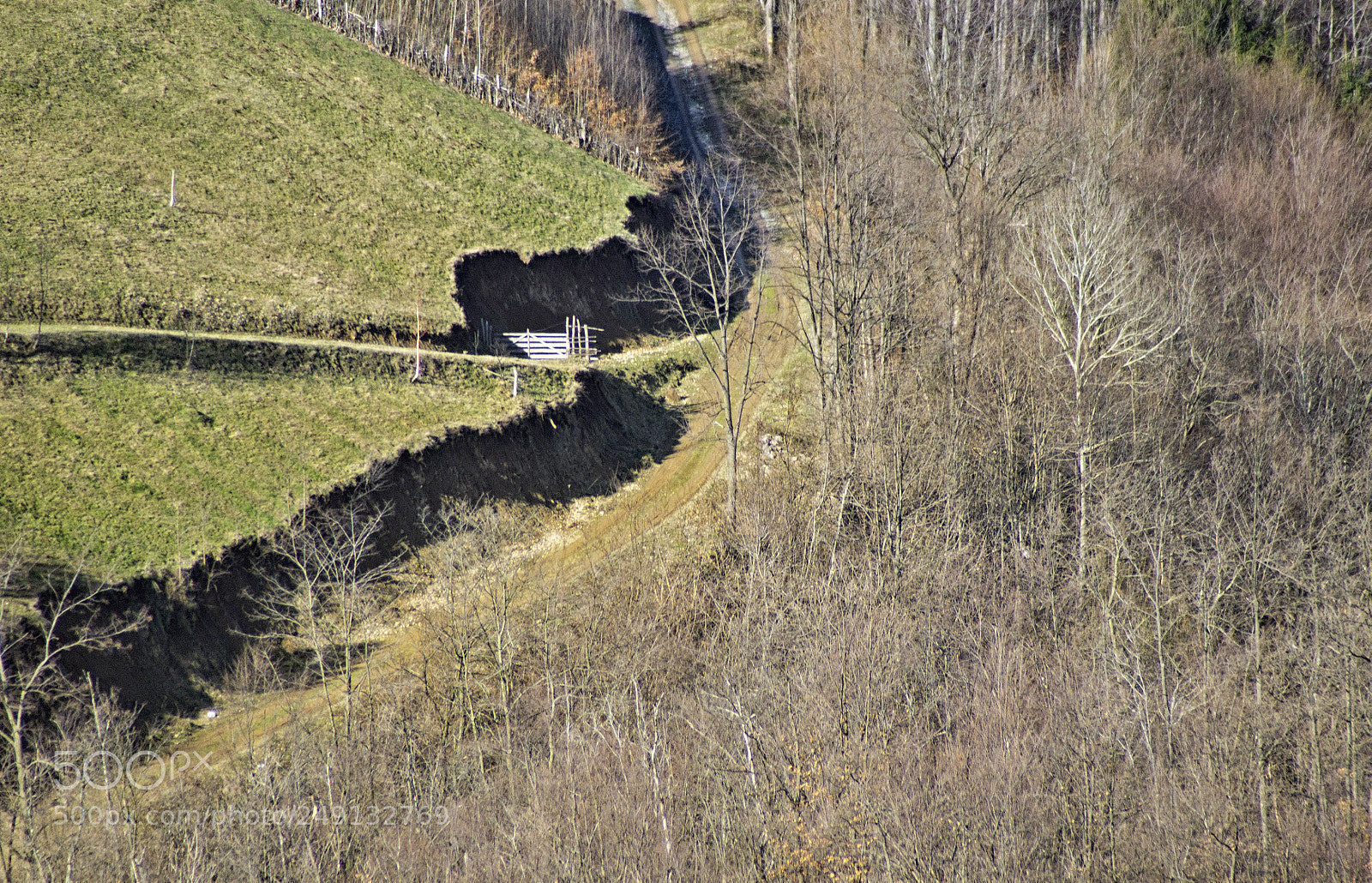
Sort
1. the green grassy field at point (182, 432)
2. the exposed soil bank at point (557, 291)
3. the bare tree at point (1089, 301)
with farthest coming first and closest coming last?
the exposed soil bank at point (557, 291), the bare tree at point (1089, 301), the green grassy field at point (182, 432)

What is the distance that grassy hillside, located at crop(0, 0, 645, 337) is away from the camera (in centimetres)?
3089

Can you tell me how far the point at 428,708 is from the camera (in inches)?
906

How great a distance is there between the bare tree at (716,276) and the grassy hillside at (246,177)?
3.87 meters

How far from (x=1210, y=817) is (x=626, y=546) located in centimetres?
1733

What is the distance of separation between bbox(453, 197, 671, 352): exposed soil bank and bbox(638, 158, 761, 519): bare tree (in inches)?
55.0

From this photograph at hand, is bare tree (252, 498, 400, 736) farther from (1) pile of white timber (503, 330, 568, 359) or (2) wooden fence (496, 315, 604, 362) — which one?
(1) pile of white timber (503, 330, 568, 359)

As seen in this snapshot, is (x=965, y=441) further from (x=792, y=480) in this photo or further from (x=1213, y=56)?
(x=1213, y=56)

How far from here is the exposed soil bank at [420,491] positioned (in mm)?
20750

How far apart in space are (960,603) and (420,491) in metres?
16.7

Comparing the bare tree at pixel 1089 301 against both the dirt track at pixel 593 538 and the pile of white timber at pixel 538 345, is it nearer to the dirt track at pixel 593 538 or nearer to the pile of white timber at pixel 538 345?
the dirt track at pixel 593 538

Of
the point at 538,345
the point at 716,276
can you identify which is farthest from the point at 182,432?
the point at 716,276

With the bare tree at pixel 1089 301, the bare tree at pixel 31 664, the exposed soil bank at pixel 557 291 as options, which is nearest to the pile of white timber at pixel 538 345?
the exposed soil bank at pixel 557 291

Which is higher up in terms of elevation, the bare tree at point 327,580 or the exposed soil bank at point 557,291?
the exposed soil bank at point 557,291

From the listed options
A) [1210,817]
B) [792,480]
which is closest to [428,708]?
[792,480]
